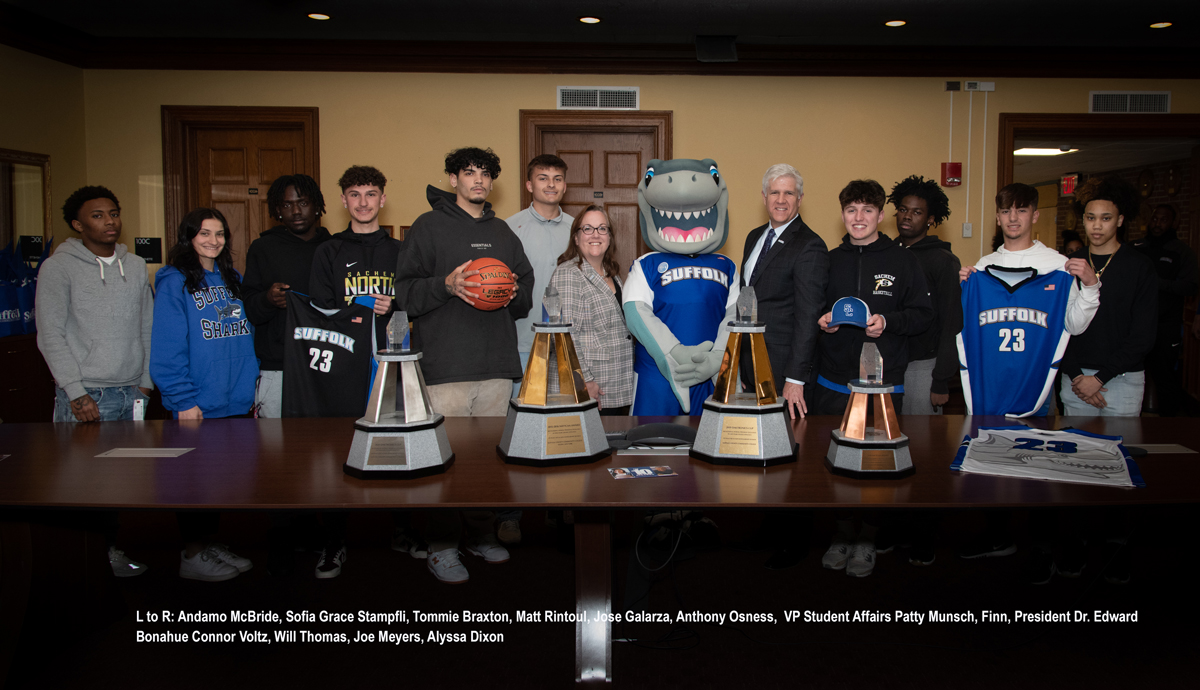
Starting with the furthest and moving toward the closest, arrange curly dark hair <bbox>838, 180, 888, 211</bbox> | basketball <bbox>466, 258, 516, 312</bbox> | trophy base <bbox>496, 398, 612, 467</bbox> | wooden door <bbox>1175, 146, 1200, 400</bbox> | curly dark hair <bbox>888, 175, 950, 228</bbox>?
wooden door <bbox>1175, 146, 1200, 400</bbox>
curly dark hair <bbox>888, 175, 950, 228</bbox>
curly dark hair <bbox>838, 180, 888, 211</bbox>
basketball <bbox>466, 258, 516, 312</bbox>
trophy base <bbox>496, 398, 612, 467</bbox>

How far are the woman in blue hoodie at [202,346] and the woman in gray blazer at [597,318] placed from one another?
1254 mm

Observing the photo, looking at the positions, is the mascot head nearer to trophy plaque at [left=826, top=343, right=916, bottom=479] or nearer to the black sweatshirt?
trophy plaque at [left=826, top=343, right=916, bottom=479]

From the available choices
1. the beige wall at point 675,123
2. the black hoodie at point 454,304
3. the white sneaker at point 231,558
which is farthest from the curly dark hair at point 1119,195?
the white sneaker at point 231,558

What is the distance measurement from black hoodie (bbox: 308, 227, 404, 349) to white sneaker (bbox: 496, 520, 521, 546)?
0.91m

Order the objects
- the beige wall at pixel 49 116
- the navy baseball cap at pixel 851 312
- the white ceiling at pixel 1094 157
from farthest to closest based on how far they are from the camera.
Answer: the white ceiling at pixel 1094 157 → the beige wall at pixel 49 116 → the navy baseball cap at pixel 851 312

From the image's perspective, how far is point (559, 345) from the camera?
1710mm

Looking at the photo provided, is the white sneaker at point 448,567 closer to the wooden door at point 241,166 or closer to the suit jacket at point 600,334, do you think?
the suit jacket at point 600,334

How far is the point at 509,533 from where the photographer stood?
10.0 ft

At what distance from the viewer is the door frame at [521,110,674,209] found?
17.3 feet

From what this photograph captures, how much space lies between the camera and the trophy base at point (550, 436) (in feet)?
5.44

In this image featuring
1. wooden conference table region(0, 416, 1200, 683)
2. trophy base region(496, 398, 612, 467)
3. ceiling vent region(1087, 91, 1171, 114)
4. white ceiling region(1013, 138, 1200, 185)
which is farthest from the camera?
white ceiling region(1013, 138, 1200, 185)

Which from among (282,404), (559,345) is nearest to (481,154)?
(282,404)

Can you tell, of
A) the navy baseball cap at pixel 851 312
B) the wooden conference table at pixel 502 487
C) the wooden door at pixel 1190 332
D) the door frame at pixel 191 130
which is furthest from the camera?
the wooden door at pixel 1190 332

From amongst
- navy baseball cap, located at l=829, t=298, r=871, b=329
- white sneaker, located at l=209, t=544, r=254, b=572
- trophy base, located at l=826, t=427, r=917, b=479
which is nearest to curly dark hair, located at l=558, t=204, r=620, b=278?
navy baseball cap, located at l=829, t=298, r=871, b=329
